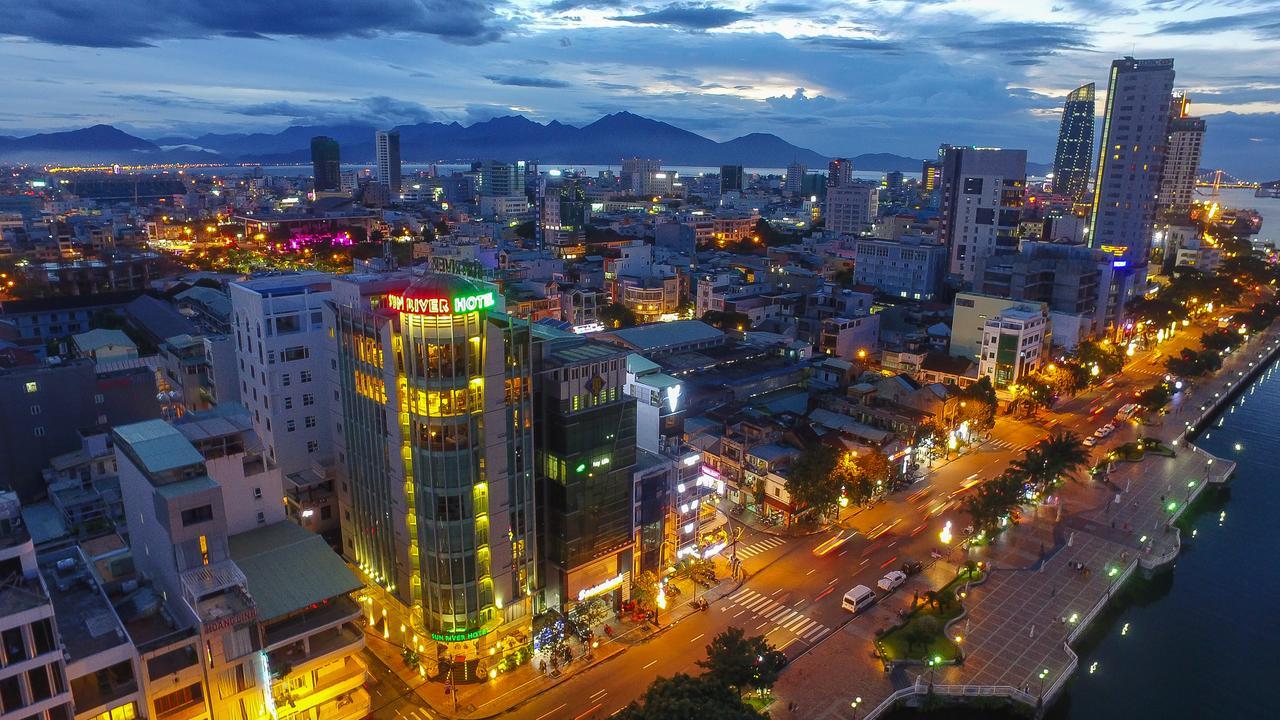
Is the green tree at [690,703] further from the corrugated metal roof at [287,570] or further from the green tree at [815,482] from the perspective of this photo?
the green tree at [815,482]

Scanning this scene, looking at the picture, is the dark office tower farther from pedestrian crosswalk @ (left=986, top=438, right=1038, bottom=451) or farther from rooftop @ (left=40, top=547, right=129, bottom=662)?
pedestrian crosswalk @ (left=986, top=438, right=1038, bottom=451)

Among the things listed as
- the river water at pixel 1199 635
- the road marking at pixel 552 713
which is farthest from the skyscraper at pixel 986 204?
the road marking at pixel 552 713

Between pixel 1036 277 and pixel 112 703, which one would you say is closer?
pixel 112 703

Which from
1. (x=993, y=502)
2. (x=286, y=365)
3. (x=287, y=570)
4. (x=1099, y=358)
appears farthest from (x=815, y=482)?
(x=1099, y=358)

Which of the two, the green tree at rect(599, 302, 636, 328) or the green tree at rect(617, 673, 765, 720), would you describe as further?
the green tree at rect(599, 302, 636, 328)

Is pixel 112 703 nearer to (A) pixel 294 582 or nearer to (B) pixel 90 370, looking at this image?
(A) pixel 294 582

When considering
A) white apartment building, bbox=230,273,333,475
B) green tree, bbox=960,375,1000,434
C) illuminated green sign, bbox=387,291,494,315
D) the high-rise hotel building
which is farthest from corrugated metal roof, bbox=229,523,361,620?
green tree, bbox=960,375,1000,434

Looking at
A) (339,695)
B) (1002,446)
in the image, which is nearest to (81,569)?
(339,695)
